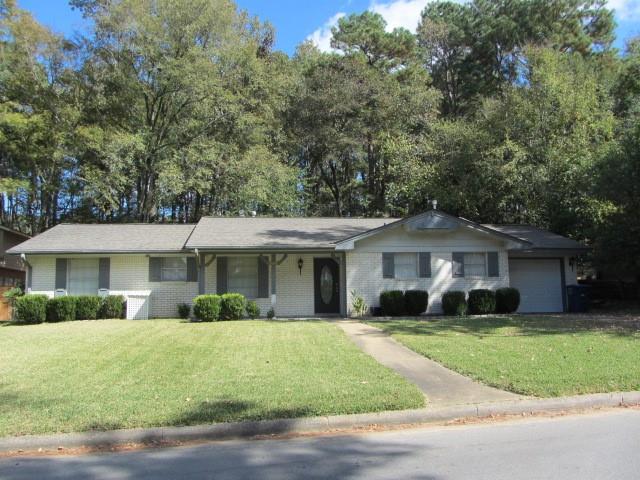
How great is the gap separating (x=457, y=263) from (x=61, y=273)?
47.6ft

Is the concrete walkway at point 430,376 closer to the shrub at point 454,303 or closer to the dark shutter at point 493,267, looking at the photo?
the shrub at point 454,303

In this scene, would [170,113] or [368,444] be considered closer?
[368,444]

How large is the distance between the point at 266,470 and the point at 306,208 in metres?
31.3

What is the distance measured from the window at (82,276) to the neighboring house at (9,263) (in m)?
9.27

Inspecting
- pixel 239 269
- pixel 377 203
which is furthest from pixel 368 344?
pixel 377 203

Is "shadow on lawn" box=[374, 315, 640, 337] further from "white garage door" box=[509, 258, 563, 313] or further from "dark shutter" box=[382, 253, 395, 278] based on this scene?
"white garage door" box=[509, 258, 563, 313]

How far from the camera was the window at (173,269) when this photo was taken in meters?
19.6

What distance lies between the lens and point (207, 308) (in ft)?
55.3

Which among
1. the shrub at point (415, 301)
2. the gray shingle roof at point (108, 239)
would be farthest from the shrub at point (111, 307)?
the shrub at point (415, 301)

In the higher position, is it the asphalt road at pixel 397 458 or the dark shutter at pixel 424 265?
the dark shutter at pixel 424 265

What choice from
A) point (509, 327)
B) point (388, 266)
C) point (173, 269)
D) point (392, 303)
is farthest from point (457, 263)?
point (173, 269)

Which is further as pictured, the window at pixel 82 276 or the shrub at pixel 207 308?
the window at pixel 82 276

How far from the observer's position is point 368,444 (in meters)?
5.88

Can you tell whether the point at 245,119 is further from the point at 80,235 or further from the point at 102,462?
the point at 102,462
